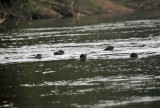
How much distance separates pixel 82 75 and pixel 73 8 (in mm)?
66229

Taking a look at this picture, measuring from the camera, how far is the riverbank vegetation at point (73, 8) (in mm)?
97738

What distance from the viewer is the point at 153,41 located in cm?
5053

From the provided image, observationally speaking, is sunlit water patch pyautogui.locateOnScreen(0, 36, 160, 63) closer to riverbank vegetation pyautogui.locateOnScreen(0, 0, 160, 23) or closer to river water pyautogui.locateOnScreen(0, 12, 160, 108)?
river water pyautogui.locateOnScreen(0, 12, 160, 108)

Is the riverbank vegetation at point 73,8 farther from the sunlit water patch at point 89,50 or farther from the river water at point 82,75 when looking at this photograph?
the river water at point 82,75

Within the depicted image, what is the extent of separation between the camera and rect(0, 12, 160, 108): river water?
977 inches

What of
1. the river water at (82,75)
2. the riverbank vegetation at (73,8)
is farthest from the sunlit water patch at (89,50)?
the riverbank vegetation at (73,8)

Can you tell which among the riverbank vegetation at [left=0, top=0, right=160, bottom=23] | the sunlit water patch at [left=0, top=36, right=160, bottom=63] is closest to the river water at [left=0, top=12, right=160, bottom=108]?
the sunlit water patch at [left=0, top=36, right=160, bottom=63]

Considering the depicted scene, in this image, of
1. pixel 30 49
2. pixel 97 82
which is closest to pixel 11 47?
pixel 30 49

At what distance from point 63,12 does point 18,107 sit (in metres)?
90.7

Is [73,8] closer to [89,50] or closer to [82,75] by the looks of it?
[89,50]

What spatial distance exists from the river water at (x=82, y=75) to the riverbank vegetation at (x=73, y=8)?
4211 centimetres

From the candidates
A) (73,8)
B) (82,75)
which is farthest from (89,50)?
(73,8)

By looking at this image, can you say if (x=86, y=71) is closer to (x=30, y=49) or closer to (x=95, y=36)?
(x=30, y=49)

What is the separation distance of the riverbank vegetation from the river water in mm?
42113
